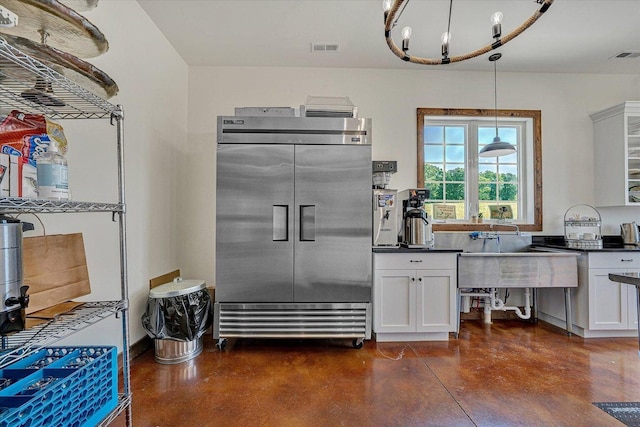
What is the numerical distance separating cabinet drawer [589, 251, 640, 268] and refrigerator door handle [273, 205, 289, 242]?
2987mm

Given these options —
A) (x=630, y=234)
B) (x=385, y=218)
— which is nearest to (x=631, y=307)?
(x=630, y=234)

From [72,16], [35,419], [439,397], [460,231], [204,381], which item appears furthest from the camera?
[460,231]

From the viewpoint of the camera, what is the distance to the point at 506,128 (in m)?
3.74

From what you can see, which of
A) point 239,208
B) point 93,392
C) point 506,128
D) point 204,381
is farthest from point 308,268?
point 506,128

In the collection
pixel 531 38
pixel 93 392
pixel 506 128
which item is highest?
pixel 531 38

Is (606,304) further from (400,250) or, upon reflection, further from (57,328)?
(57,328)

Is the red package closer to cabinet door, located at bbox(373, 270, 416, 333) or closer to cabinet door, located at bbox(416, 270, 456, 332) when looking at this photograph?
cabinet door, located at bbox(373, 270, 416, 333)

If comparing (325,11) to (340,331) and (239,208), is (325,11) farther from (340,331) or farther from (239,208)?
(340,331)

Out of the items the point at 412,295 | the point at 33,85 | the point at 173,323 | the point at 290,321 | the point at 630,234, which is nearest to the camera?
the point at 33,85

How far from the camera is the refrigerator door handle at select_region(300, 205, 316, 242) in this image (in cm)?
272

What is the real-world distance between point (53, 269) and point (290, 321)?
1.78m

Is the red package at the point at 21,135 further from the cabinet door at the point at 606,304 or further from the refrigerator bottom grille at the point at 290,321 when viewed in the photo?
the cabinet door at the point at 606,304

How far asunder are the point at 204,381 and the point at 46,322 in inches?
48.5

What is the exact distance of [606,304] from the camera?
2.88m
